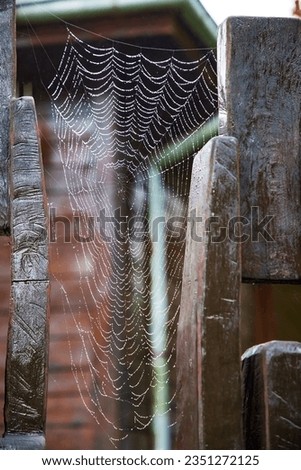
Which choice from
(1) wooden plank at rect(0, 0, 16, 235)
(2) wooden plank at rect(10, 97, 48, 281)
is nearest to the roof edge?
A: (1) wooden plank at rect(0, 0, 16, 235)

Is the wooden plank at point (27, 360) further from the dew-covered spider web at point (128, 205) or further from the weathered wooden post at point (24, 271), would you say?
the dew-covered spider web at point (128, 205)

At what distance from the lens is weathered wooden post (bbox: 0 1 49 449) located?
4.56 ft

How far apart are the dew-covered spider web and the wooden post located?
3078 mm

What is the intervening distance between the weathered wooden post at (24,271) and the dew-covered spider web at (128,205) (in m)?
3.06

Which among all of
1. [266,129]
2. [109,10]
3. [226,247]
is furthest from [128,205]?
[226,247]

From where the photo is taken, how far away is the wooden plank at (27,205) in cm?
147

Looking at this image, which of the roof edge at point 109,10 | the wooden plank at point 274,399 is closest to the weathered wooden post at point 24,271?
the wooden plank at point 274,399

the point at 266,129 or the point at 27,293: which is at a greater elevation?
the point at 266,129

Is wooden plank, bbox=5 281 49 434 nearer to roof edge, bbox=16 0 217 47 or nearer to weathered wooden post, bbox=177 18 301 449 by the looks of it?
weathered wooden post, bbox=177 18 301 449

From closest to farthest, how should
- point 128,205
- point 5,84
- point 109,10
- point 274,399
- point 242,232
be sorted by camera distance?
1. point 274,399
2. point 242,232
3. point 5,84
4. point 109,10
5. point 128,205

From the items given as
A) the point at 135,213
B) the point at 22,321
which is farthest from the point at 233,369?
the point at 135,213

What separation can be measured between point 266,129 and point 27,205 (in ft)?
1.59

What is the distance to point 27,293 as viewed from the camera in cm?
146

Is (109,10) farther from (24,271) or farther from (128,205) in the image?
(24,271)
